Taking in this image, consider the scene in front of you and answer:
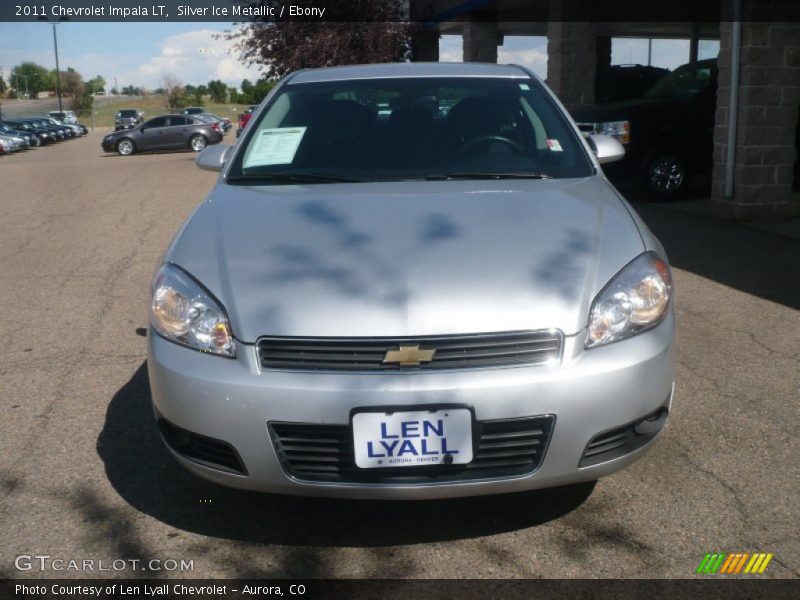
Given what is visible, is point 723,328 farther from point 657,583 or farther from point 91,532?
point 91,532

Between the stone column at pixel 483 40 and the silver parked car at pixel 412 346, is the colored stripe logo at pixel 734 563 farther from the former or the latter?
the stone column at pixel 483 40

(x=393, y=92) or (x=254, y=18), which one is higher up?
(x=254, y=18)

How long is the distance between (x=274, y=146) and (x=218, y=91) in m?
115

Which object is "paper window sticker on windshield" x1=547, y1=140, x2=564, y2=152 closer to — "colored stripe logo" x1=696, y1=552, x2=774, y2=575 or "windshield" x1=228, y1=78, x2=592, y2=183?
"windshield" x1=228, y1=78, x2=592, y2=183

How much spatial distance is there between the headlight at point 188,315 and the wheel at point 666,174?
28.8 feet

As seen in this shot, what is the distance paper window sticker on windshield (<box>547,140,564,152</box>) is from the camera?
393cm

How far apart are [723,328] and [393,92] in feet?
8.54

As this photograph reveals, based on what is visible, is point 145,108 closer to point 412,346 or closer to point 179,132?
point 179,132

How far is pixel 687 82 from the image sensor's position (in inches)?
446

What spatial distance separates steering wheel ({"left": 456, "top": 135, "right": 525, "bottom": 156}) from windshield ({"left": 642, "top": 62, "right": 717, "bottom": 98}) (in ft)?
25.9

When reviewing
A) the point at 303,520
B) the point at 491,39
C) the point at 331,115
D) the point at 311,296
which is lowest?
the point at 303,520

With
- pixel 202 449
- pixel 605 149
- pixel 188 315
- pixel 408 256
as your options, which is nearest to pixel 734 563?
pixel 408 256

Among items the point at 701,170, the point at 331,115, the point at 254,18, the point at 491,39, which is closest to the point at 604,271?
the point at 331,115

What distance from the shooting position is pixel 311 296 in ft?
8.89
